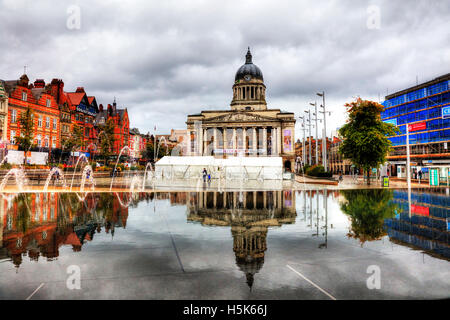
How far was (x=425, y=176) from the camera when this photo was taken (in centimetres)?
4834

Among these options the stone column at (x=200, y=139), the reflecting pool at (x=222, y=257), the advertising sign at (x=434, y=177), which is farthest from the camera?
the stone column at (x=200, y=139)

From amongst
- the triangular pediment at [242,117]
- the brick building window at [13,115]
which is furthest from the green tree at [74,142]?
the triangular pediment at [242,117]

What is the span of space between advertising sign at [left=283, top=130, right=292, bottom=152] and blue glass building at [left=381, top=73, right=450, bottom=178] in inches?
1165

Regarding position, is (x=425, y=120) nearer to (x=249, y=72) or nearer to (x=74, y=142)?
(x=249, y=72)

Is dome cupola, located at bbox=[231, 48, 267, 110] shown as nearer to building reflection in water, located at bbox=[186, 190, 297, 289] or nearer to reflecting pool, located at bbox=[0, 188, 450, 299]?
building reflection in water, located at bbox=[186, 190, 297, 289]

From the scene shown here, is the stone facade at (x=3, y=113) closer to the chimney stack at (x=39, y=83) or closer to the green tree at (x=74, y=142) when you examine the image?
the green tree at (x=74, y=142)

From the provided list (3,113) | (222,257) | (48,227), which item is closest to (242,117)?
(3,113)

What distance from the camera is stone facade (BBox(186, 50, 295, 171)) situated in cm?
9506

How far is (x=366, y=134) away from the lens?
99.7ft

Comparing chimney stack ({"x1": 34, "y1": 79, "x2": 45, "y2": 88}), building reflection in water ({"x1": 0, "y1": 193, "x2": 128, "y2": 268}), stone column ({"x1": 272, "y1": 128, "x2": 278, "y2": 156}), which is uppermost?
chimney stack ({"x1": 34, "y1": 79, "x2": 45, "y2": 88})

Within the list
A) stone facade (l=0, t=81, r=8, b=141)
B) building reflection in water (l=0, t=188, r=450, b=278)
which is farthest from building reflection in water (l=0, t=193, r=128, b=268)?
stone facade (l=0, t=81, r=8, b=141)

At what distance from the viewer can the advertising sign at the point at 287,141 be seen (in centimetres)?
9301

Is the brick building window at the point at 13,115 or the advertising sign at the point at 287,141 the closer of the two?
the brick building window at the point at 13,115

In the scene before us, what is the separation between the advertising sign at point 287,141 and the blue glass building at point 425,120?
1165 inches
